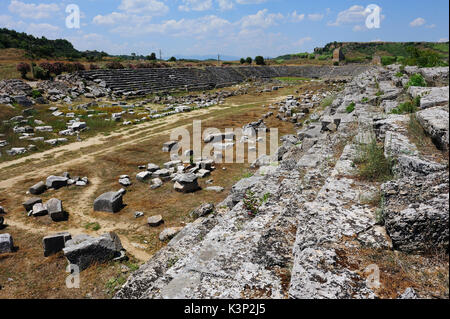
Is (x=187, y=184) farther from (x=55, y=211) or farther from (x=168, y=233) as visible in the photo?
(x=55, y=211)

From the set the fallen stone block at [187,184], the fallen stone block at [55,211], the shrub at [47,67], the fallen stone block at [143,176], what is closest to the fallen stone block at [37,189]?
the fallen stone block at [55,211]

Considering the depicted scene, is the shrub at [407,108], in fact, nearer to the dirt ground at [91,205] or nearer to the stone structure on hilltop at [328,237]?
the stone structure on hilltop at [328,237]

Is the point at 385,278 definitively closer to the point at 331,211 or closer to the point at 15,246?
the point at 331,211

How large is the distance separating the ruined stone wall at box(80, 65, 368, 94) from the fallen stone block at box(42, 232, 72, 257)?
30655 mm

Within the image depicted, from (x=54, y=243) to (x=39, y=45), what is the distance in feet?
242

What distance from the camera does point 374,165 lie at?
4148 millimetres

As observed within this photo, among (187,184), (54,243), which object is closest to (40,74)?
(187,184)

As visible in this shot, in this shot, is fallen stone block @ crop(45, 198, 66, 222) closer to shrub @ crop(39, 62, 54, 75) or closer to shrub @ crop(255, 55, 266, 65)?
shrub @ crop(39, 62, 54, 75)

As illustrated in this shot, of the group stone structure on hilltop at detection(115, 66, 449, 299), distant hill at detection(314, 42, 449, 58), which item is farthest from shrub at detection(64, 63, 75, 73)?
distant hill at detection(314, 42, 449, 58)
